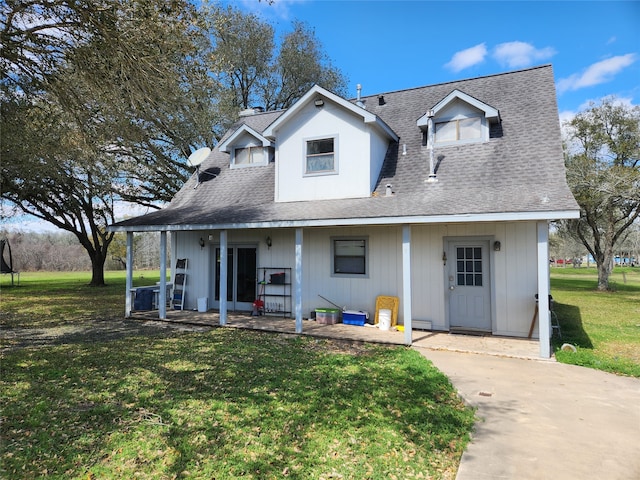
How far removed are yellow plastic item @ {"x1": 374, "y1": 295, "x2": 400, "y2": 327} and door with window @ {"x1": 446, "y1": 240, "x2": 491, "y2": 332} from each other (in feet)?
4.24

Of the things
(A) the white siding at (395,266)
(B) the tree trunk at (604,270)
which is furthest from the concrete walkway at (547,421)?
(B) the tree trunk at (604,270)

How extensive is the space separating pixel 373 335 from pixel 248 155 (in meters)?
7.66

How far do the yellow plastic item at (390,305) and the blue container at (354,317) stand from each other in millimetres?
322

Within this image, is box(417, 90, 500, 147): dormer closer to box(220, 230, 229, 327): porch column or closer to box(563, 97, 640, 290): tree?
box(220, 230, 229, 327): porch column

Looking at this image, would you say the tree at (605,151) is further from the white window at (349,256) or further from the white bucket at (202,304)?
the white bucket at (202,304)

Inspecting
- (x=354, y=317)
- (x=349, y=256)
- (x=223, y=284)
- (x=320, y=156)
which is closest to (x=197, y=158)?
(x=320, y=156)

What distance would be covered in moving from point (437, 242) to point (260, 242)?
514cm

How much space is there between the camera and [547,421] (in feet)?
14.1

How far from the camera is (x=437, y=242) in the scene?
29.9 feet

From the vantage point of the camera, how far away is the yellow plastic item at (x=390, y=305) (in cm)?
939

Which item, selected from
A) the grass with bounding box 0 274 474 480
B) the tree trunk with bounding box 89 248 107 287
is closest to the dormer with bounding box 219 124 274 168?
the grass with bounding box 0 274 474 480

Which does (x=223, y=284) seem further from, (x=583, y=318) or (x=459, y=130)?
(x=583, y=318)

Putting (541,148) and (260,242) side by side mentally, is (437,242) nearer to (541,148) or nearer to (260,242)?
A: (541,148)

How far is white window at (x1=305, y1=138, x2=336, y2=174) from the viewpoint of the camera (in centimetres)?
1046
